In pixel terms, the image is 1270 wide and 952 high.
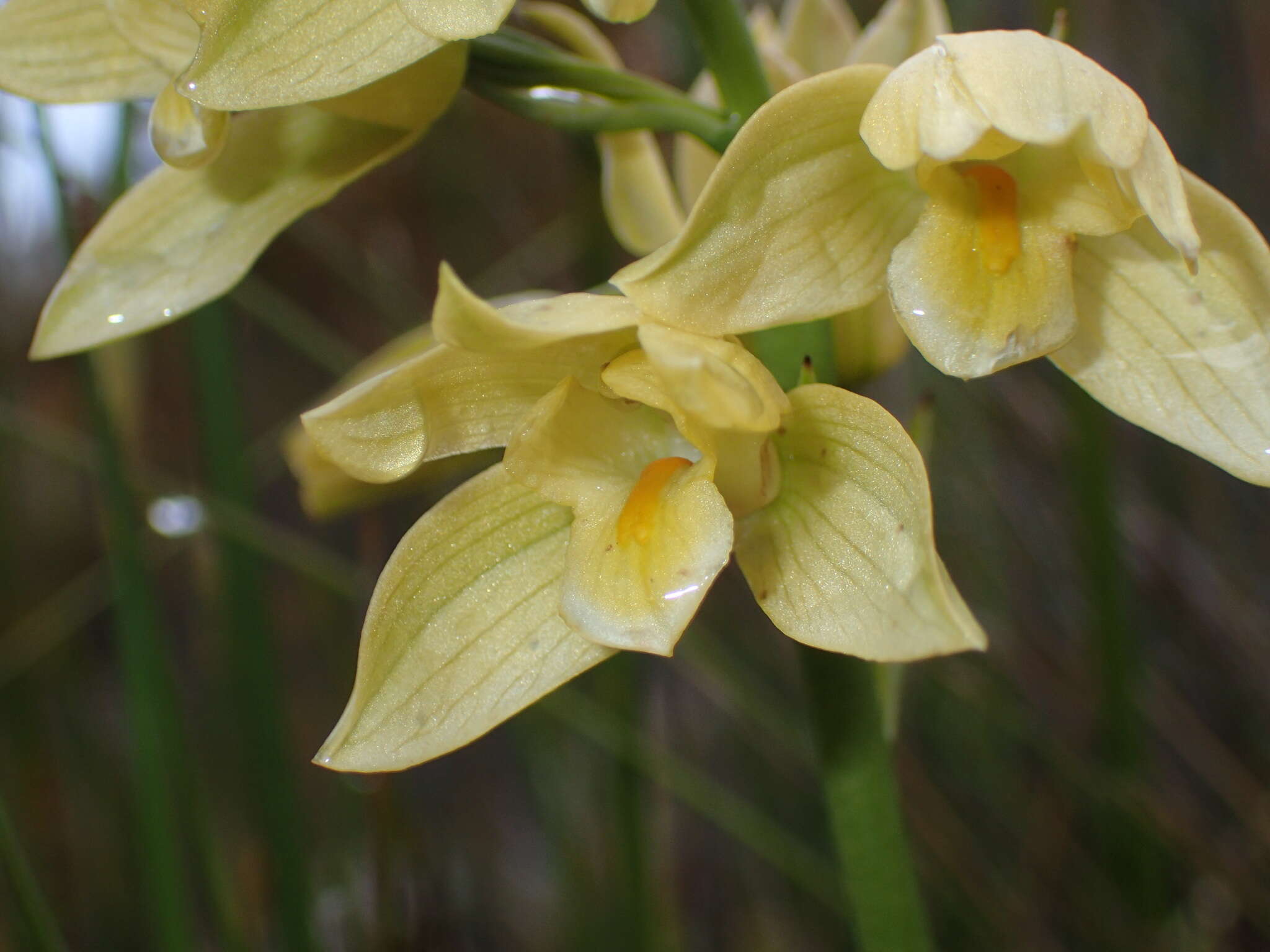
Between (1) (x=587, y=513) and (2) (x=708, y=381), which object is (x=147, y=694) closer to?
(1) (x=587, y=513)

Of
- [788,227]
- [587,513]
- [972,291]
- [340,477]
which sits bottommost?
[340,477]

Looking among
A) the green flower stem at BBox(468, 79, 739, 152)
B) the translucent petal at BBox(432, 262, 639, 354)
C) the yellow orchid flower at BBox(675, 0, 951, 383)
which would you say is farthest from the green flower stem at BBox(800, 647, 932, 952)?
the green flower stem at BBox(468, 79, 739, 152)

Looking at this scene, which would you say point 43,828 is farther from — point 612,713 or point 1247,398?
point 1247,398

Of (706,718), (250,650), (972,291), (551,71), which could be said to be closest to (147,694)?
(250,650)

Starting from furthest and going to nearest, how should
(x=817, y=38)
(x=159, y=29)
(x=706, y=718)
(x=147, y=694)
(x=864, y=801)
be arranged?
(x=706, y=718) → (x=147, y=694) → (x=817, y=38) → (x=864, y=801) → (x=159, y=29)

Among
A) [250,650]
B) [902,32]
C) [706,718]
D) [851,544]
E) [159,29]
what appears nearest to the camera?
[851,544]

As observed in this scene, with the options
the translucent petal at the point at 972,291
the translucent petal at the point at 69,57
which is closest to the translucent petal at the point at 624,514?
the translucent petal at the point at 972,291

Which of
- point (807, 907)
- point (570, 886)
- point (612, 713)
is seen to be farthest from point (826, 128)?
point (807, 907)
